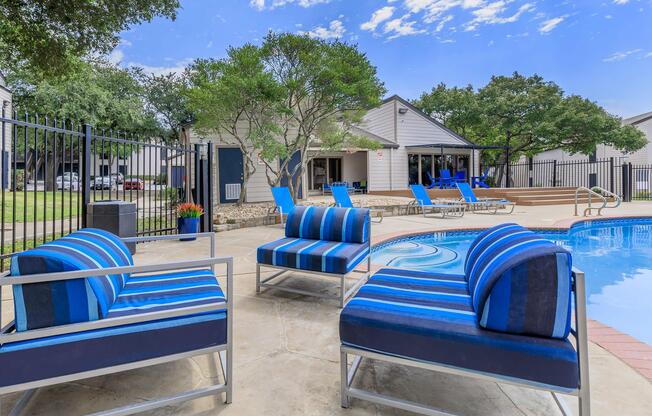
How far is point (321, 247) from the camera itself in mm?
3602

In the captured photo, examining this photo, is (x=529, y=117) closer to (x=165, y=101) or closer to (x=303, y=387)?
(x=303, y=387)

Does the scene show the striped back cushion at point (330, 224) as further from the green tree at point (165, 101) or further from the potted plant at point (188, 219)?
the green tree at point (165, 101)

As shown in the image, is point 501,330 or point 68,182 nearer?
point 501,330

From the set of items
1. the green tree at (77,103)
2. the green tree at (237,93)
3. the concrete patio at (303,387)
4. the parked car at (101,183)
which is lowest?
the concrete patio at (303,387)

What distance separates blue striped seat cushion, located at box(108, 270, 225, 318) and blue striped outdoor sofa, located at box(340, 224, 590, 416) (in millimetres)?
827

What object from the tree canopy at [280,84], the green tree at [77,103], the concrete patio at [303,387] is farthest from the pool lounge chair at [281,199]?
the green tree at [77,103]

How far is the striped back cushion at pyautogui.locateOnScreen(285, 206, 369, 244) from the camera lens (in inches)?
153

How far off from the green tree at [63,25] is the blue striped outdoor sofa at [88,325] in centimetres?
750

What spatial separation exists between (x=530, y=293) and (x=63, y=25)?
32.0 feet

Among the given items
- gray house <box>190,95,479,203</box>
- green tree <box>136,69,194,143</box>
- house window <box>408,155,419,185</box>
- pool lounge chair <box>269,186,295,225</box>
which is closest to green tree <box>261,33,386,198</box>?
pool lounge chair <box>269,186,295,225</box>

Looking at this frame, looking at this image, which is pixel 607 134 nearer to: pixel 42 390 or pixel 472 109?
pixel 472 109

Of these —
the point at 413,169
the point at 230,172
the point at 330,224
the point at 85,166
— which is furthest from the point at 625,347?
the point at 413,169

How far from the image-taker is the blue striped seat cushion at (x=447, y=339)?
150cm

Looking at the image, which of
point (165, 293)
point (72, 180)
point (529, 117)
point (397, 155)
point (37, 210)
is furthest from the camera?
point (529, 117)
